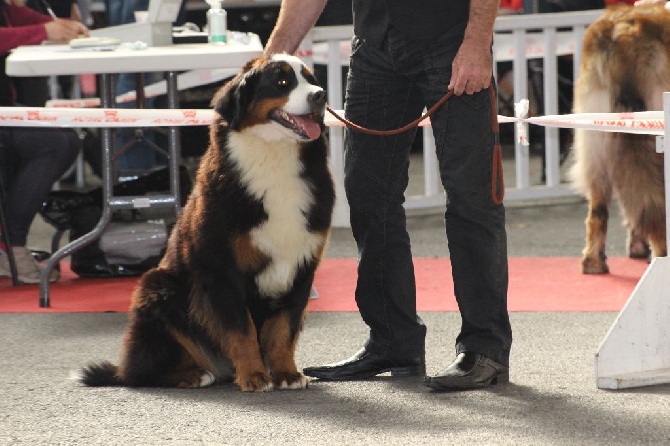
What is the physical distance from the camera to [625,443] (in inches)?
116

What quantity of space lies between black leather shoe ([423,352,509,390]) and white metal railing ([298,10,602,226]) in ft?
11.9

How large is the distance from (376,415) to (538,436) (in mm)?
469

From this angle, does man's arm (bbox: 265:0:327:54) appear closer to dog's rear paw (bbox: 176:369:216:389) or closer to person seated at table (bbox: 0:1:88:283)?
dog's rear paw (bbox: 176:369:216:389)

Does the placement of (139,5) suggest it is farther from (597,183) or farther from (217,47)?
(597,183)

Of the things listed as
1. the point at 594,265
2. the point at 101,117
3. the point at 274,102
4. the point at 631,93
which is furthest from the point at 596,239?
the point at 274,102

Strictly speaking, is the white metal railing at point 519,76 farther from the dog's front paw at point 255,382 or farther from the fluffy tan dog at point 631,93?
Result: the dog's front paw at point 255,382

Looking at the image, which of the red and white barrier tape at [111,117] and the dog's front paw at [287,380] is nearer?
the dog's front paw at [287,380]

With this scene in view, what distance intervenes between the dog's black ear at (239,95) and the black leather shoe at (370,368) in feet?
2.69

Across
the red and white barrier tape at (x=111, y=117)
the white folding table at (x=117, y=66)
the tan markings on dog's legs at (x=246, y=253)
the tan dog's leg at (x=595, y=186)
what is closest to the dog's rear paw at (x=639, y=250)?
the tan dog's leg at (x=595, y=186)

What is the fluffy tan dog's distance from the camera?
5.12 meters

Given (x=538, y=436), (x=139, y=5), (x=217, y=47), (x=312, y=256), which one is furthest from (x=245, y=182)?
(x=139, y=5)

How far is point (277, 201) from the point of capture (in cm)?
353

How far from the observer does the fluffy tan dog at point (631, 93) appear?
5.12 metres

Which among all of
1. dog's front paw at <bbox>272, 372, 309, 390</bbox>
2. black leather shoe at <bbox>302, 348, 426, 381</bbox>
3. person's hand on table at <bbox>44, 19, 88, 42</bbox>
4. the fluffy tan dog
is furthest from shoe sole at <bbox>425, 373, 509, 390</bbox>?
person's hand on table at <bbox>44, 19, 88, 42</bbox>
